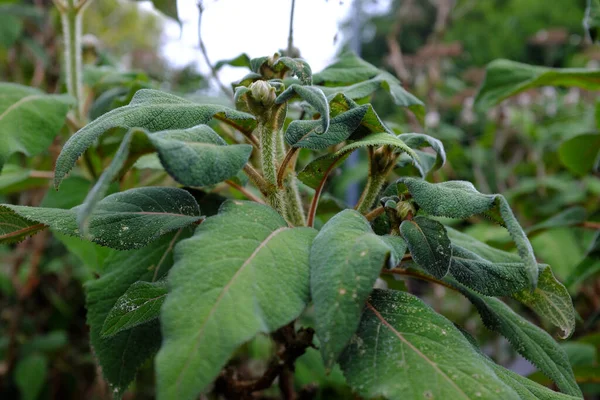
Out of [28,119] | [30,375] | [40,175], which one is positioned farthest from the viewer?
[30,375]

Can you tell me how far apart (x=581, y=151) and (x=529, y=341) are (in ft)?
2.32

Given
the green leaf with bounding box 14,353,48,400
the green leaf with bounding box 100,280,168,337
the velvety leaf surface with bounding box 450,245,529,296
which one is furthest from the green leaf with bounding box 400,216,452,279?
the green leaf with bounding box 14,353,48,400

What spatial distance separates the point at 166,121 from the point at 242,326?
9.1 inches

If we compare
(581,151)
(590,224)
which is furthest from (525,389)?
(581,151)

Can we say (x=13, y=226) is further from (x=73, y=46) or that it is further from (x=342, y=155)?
(x=73, y=46)

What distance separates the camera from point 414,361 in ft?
1.32

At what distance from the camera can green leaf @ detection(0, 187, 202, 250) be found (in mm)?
501

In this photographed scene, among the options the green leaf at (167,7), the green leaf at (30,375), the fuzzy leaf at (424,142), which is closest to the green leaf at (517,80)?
the fuzzy leaf at (424,142)

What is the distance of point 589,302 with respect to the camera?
160cm

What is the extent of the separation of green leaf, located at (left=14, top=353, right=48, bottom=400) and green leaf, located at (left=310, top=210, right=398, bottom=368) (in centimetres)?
141

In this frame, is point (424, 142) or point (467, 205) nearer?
point (467, 205)

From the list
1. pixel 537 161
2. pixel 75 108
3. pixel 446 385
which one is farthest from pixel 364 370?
pixel 537 161

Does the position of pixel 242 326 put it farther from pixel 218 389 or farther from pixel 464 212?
pixel 218 389

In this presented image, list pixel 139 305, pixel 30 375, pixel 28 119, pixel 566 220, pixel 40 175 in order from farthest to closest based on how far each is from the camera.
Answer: pixel 30 375, pixel 566 220, pixel 40 175, pixel 28 119, pixel 139 305
